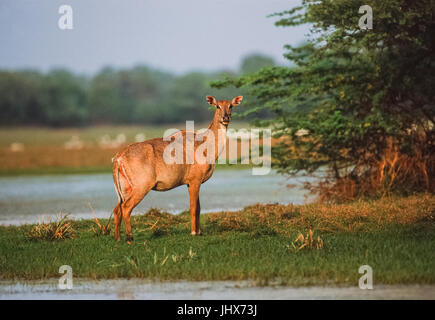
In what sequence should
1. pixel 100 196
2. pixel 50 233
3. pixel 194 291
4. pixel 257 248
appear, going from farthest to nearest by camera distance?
pixel 100 196
pixel 50 233
pixel 257 248
pixel 194 291

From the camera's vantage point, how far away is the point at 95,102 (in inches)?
4680

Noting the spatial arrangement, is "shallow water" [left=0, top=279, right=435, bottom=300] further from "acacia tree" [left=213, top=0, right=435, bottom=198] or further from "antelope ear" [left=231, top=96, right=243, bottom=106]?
"acacia tree" [left=213, top=0, right=435, bottom=198]

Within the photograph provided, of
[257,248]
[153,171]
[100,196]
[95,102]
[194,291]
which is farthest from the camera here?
[95,102]

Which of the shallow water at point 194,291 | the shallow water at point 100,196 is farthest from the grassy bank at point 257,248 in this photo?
the shallow water at point 100,196

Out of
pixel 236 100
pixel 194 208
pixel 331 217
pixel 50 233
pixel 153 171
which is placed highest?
pixel 236 100

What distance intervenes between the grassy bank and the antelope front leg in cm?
20

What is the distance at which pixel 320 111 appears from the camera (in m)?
→ 20.4

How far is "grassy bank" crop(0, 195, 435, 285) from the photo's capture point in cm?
1101

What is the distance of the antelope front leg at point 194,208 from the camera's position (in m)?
14.1

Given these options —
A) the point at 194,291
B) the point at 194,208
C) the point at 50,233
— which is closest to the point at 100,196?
the point at 50,233

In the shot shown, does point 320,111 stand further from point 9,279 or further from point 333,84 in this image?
point 9,279

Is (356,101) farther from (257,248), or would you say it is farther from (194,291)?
(194,291)

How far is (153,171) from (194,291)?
4136 mm
